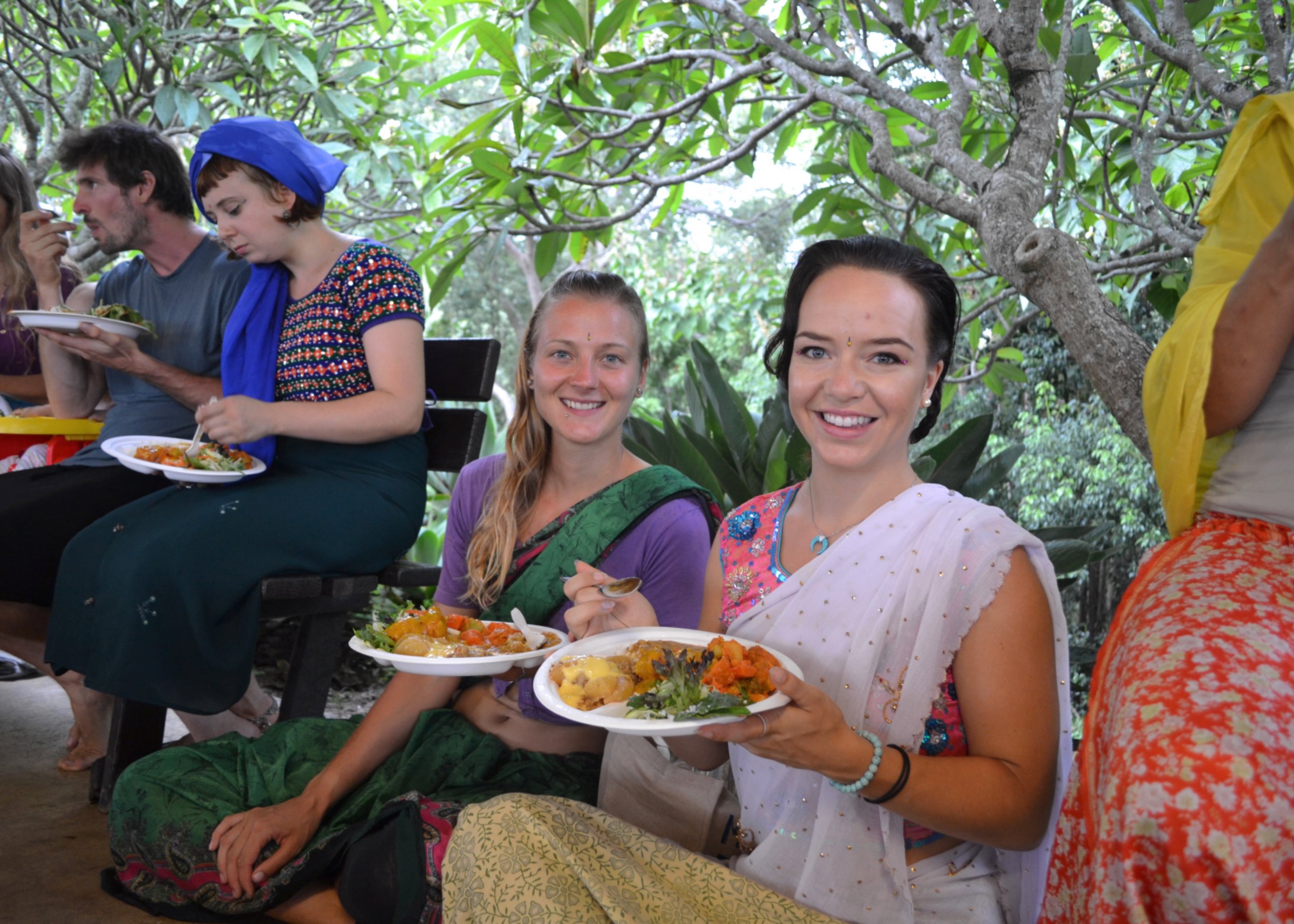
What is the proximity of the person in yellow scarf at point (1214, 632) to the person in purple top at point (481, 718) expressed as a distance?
2.59 feet

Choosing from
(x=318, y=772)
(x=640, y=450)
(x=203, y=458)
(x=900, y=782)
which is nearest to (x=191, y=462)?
(x=203, y=458)

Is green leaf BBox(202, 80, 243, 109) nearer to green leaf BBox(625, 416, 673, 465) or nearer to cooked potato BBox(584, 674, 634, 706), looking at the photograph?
green leaf BBox(625, 416, 673, 465)

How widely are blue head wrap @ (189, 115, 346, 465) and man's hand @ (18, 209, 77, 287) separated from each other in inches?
31.6

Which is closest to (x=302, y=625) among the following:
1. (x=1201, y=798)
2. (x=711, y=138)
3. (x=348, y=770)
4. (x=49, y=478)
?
(x=348, y=770)

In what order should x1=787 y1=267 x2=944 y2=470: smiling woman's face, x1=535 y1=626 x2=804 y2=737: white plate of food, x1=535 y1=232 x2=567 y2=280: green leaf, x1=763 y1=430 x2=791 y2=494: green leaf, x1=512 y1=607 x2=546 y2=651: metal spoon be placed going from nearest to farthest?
1. x1=535 y1=626 x2=804 y2=737: white plate of food
2. x1=787 y1=267 x2=944 y2=470: smiling woman's face
3. x1=512 y1=607 x2=546 y2=651: metal spoon
4. x1=535 y1=232 x2=567 y2=280: green leaf
5. x1=763 y1=430 x2=791 y2=494: green leaf

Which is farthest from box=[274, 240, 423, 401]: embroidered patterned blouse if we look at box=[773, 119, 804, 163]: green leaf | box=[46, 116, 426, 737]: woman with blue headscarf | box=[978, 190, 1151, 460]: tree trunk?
box=[978, 190, 1151, 460]: tree trunk

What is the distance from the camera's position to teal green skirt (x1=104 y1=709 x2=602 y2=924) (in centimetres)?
175

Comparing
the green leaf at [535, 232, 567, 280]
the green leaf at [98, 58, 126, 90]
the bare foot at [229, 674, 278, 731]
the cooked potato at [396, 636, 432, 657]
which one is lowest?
the bare foot at [229, 674, 278, 731]

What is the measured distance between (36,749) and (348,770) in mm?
1635

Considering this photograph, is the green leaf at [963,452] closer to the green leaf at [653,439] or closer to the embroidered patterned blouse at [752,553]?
the green leaf at [653,439]

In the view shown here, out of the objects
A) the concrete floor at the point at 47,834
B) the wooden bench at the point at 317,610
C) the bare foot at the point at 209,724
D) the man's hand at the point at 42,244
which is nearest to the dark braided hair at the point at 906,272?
the wooden bench at the point at 317,610

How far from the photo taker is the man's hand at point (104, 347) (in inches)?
101

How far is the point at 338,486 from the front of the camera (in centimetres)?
240

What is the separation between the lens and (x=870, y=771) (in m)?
1.22
